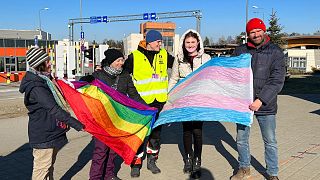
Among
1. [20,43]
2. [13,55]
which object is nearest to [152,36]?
[13,55]

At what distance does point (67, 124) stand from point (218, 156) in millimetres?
3390

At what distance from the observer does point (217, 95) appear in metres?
4.61

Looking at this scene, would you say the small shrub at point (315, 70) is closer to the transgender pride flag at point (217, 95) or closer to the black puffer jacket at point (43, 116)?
the transgender pride flag at point (217, 95)

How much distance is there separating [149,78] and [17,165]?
265 cm

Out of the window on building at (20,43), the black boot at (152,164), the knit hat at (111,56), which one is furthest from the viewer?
the window on building at (20,43)

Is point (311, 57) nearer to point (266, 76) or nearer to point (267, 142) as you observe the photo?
point (267, 142)

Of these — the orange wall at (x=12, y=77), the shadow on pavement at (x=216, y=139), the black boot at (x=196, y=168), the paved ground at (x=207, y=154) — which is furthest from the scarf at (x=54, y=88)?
the orange wall at (x=12, y=77)

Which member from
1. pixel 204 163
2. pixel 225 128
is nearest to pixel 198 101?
pixel 204 163

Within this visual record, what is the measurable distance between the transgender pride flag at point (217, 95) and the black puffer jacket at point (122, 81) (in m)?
0.50

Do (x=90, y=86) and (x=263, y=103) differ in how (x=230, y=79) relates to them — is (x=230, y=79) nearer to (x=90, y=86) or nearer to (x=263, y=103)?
(x=263, y=103)

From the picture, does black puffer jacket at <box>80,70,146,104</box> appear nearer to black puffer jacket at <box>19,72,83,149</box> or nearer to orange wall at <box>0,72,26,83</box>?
black puffer jacket at <box>19,72,83,149</box>

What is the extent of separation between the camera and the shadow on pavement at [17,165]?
17.2 ft

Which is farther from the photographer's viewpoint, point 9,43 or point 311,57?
point 311,57

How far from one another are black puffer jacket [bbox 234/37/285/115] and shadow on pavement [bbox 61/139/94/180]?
115 inches
